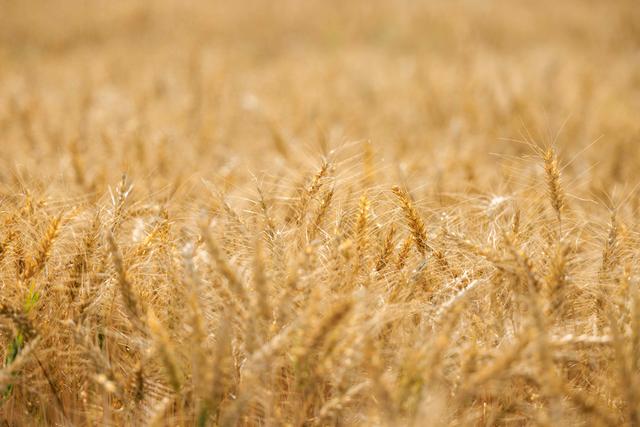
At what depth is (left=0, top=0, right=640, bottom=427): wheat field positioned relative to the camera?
2.95 ft

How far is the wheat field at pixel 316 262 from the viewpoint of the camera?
2.95ft

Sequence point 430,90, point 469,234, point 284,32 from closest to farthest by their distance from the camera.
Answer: point 469,234
point 430,90
point 284,32

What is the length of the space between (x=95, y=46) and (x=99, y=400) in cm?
714

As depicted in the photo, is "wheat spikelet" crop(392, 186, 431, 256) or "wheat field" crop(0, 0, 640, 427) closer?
"wheat field" crop(0, 0, 640, 427)

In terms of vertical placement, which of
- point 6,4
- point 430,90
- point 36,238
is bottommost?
point 430,90

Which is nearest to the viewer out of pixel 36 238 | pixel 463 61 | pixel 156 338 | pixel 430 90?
pixel 156 338

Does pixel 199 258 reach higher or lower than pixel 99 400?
higher

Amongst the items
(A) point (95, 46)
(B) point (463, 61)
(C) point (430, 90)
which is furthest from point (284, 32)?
(C) point (430, 90)

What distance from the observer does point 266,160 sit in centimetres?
289

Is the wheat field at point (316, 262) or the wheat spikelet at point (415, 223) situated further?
the wheat spikelet at point (415, 223)

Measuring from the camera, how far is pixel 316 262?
1094mm

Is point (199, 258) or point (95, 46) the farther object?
point (95, 46)

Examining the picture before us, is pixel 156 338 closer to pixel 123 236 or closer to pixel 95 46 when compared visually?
pixel 123 236

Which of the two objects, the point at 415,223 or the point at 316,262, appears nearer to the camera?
the point at 316,262
